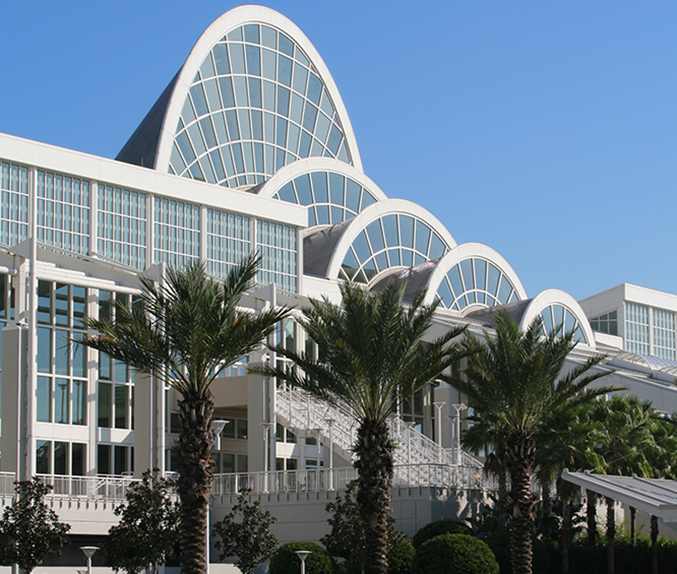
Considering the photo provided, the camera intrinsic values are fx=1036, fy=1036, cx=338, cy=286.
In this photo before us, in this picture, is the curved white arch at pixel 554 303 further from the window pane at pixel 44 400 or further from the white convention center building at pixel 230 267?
the window pane at pixel 44 400

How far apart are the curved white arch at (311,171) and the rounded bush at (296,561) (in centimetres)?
2496

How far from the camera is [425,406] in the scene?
5078 cm

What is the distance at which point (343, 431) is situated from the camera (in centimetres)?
3919

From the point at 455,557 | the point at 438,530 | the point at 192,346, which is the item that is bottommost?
the point at 455,557

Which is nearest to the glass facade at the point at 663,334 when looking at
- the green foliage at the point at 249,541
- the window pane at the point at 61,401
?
the window pane at the point at 61,401

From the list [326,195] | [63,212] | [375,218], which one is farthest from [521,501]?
[326,195]

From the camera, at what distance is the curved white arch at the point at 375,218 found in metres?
52.2

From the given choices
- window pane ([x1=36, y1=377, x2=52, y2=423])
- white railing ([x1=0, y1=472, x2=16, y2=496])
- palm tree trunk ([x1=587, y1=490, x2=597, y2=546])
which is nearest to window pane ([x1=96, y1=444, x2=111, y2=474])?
window pane ([x1=36, y1=377, x2=52, y2=423])

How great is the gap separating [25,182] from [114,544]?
16.3m

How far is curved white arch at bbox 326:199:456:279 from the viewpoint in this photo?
52.2m

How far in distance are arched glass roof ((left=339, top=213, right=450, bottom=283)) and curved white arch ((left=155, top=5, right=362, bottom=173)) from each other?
1001 cm

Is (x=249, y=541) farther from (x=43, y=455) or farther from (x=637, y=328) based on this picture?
(x=637, y=328)

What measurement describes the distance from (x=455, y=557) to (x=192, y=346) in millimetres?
9267

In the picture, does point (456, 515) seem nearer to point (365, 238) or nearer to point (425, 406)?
point (425, 406)
